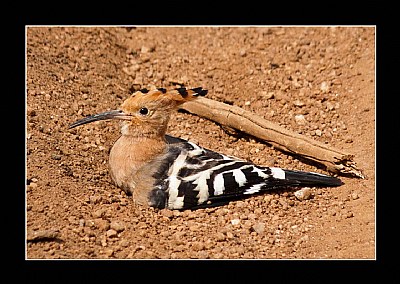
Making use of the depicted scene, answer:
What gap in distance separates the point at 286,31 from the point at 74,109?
2395mm

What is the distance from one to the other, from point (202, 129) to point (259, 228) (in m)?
1.33

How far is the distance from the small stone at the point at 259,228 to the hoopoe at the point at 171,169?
30 cm

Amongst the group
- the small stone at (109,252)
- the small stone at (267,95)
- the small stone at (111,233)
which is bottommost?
the small stone at (109,252)

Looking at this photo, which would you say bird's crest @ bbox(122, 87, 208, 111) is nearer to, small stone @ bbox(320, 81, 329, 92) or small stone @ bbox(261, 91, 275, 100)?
small stone @ bbox(261, 91, 275, 100)

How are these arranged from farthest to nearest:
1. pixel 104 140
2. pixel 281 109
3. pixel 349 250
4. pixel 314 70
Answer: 1. pixel 314 70
2. pixel 281 109
3. pixel 104 140
4. pixel 349 250

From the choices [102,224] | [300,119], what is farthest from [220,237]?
[300,119]

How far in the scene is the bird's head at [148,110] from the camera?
4500 mm

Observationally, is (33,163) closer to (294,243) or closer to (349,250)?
(294,243)

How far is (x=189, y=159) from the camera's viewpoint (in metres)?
4.55

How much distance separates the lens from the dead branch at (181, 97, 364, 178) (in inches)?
185

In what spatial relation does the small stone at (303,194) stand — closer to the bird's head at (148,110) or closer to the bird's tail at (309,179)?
the bird's tail at (309,179)

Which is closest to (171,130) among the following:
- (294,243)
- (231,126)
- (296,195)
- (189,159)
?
(231,126)

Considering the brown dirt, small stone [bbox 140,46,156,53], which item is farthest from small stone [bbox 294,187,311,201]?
small stone [bbox 140,46,156,53]

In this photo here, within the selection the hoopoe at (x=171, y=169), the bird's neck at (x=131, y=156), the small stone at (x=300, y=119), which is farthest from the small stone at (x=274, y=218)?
the small stone at (x=300, y=119)
